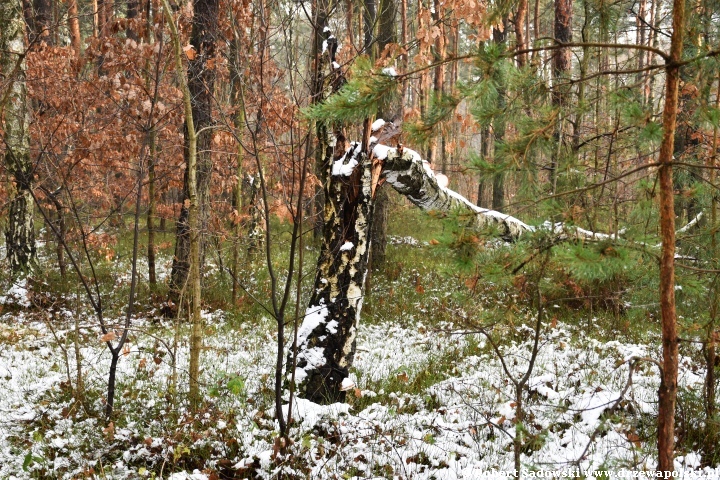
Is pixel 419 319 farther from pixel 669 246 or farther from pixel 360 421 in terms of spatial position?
pixel 669 246

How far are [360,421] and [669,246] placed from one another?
3.15m

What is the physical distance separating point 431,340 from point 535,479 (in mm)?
3822

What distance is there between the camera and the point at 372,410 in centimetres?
480

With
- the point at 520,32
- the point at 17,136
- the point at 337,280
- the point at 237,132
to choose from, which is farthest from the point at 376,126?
the point at 520,32

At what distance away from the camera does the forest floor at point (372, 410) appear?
3732 millimetres

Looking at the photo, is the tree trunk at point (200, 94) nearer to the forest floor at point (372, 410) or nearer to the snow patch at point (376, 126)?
the forest floor at point (372, 410)

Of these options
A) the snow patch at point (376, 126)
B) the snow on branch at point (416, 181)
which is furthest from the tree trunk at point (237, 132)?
the snow on branch at point (416, 181)

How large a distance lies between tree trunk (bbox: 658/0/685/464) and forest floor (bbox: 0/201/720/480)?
0.62 feet

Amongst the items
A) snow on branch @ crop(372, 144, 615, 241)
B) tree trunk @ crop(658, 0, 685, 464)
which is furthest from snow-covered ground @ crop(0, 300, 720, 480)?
snow on branch @ crop(372, 144, 615, 241)

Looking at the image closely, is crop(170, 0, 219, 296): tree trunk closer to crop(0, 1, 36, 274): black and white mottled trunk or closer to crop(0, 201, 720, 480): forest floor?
crop(0, 201, 720, 480): forest floor

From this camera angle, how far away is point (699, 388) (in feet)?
16.1

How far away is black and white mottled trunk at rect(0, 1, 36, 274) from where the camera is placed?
8586 mm

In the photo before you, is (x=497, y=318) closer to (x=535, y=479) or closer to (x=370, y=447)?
(x=535, y=479)

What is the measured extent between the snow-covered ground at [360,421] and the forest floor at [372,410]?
2 cm
